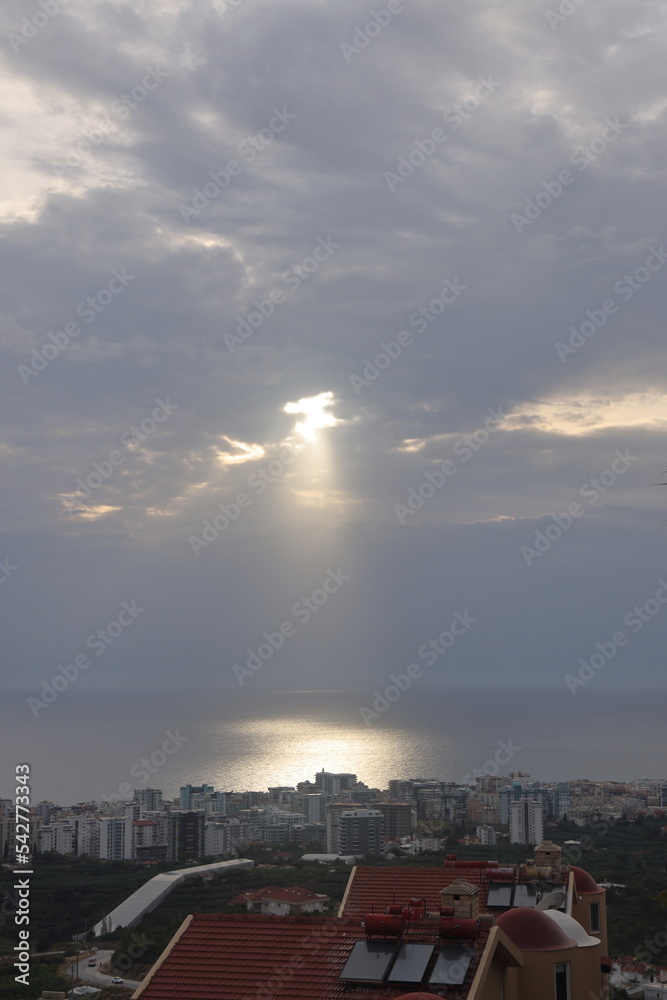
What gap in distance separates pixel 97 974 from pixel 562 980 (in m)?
15.9

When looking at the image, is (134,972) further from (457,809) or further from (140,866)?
(457,809)

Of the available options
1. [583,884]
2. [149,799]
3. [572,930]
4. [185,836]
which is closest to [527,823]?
[185,836]

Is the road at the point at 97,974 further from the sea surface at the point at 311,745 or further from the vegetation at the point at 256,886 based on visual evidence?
the sea surface at the point at 311,745

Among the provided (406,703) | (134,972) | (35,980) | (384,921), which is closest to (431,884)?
(384,921)

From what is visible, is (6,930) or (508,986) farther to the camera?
(6,930)

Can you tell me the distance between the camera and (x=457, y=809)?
4756 cm

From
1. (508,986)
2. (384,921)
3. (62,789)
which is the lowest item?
(62,789)

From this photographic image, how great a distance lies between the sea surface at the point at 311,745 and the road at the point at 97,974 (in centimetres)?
5177

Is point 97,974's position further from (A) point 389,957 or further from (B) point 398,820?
(B) point 398,820

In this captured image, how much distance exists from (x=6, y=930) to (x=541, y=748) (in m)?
93.8

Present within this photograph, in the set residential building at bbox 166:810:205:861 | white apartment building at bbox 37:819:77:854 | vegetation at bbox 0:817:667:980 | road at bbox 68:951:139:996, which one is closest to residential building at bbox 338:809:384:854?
vegetation at bbox 0:817:667:980

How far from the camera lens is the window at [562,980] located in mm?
5465

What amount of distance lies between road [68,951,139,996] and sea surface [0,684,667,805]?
51.8 meters

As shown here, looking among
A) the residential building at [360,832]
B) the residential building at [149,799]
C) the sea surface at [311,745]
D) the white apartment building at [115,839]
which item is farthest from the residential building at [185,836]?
the sea surface at [311,745]
